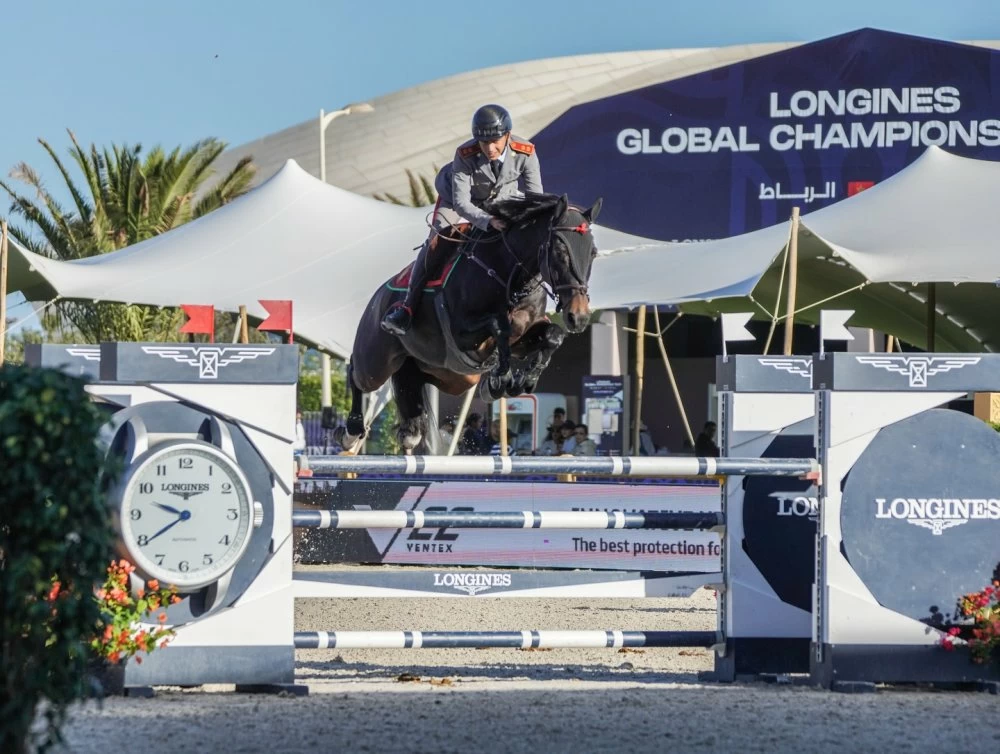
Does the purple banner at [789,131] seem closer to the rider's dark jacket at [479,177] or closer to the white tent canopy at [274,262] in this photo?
the white tent canopy at [274,262]

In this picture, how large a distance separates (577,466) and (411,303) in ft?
10.2

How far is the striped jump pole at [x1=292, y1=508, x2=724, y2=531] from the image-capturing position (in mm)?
5773

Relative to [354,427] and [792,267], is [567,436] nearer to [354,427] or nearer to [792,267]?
[792,267]

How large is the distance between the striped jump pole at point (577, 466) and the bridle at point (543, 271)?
154 centimetres

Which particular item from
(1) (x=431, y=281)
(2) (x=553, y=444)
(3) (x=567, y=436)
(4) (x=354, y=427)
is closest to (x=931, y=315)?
(3) (x=567, y=436)

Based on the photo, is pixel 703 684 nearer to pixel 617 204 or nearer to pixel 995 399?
pixel 995 399

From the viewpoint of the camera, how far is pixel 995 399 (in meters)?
11.3

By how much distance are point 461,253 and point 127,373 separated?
10.1 ft

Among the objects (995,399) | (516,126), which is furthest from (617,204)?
(516,126)

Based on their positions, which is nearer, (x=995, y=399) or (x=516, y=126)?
(x=995, y=399)

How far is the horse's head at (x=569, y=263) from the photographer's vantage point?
23.7 feet

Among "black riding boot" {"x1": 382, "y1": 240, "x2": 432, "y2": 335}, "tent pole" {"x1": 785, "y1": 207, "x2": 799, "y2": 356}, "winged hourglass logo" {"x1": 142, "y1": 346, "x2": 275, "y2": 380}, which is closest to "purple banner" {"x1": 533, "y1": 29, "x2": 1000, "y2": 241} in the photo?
"tent pole" {"x1": 785, "y1": 207, "x2": 799, "y2": 356}

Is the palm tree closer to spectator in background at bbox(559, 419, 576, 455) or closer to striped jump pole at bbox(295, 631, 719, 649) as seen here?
spectator in background at bbox(559, 419, 576, 455)

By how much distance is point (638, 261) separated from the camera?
15.1 meters
